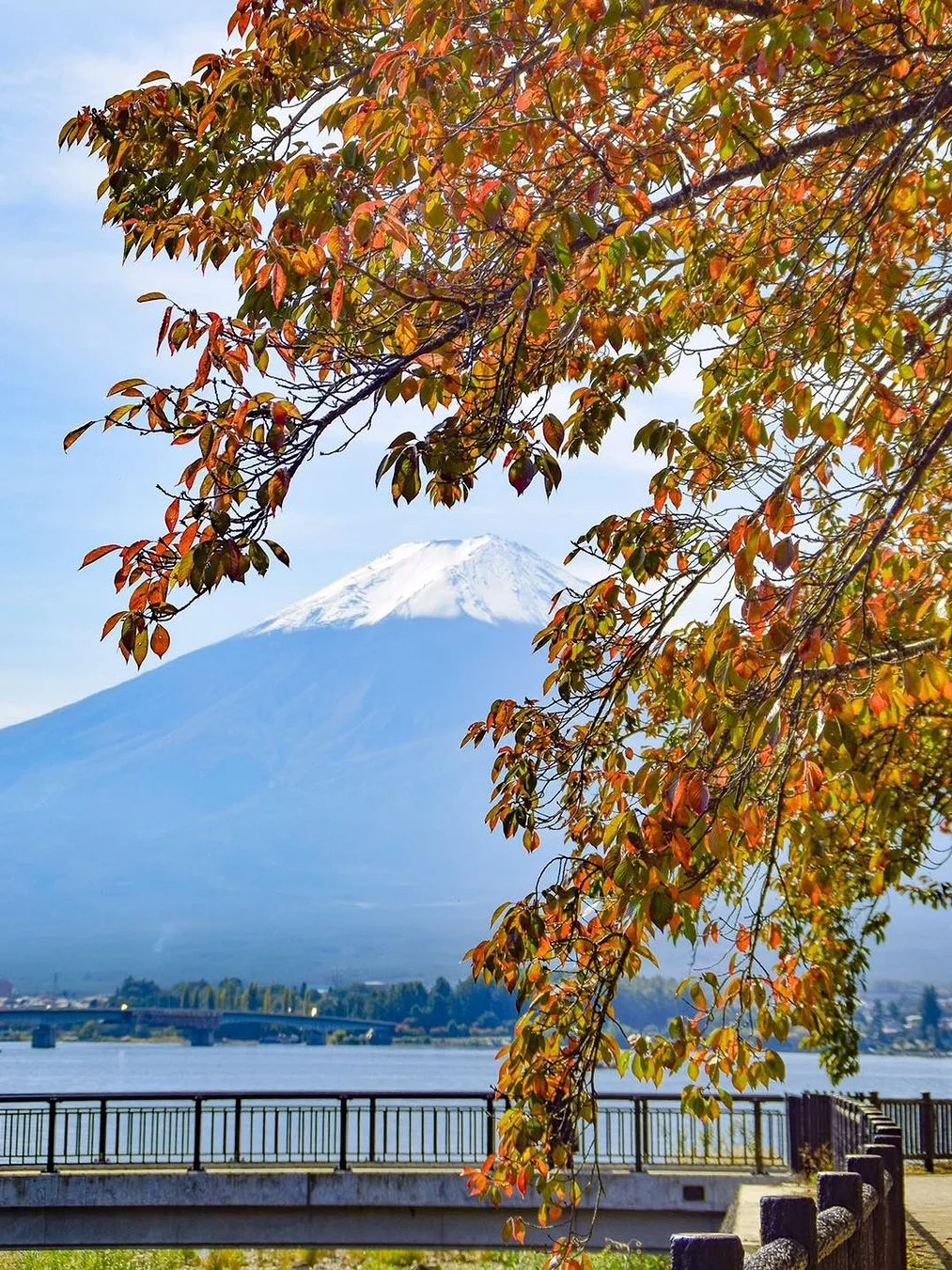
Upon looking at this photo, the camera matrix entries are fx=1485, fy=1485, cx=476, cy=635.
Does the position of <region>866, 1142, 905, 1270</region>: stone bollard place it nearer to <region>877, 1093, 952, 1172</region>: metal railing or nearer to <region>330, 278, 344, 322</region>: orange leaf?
<region>330, 278, 344, 322</region>: orange leaf

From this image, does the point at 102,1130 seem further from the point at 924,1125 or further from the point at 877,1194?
the point at 877,1194

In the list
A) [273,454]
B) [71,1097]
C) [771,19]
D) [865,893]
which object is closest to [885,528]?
[771,19]

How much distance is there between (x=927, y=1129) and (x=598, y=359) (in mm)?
21197

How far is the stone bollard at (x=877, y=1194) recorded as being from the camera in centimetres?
784

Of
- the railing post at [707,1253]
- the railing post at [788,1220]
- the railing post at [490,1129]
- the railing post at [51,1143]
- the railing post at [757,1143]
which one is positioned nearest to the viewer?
the railing post at [707,1253]

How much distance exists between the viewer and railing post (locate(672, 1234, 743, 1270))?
4.14 m

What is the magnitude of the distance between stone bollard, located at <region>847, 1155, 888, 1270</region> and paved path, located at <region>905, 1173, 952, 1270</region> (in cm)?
640

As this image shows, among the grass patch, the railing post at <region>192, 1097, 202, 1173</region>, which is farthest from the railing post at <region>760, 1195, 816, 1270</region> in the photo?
the railing post at <region>192, 1097, 202, 1173</region>

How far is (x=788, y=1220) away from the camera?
5.29 m

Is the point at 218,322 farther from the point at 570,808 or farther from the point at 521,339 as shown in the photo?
the point at 570,808

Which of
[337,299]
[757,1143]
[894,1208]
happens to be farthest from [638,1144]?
[337,299]

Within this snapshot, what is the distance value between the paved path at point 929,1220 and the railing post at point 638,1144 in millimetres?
4243

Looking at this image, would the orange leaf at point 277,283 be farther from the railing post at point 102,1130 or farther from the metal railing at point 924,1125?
the metal railing at point 924,1125

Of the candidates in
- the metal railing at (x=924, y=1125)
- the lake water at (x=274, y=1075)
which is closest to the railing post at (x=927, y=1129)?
the metal railing at (x=924, y=1125)
